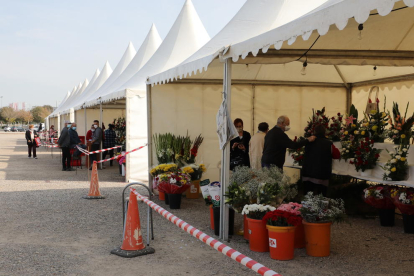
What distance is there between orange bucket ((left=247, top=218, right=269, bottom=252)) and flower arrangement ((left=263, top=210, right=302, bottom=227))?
0.26 m

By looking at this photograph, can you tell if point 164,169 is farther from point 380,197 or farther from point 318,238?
point 318,238

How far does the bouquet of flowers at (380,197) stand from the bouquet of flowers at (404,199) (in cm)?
31

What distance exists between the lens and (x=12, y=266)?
5.37 m

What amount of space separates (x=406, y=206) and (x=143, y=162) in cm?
825

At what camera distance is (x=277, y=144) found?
7367mm

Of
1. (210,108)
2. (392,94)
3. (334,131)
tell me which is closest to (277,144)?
(334,131)

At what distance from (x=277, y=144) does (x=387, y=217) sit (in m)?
2.10

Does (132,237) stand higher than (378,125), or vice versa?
(378,125)

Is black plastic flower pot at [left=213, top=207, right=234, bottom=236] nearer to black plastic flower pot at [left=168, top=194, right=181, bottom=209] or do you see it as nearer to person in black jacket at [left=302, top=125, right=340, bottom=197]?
person in black jacket at [left=302, top=125, right=340, bottom=197]

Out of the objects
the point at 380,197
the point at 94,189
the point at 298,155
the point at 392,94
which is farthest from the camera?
the point at 94,189

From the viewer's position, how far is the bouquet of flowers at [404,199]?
6.54m

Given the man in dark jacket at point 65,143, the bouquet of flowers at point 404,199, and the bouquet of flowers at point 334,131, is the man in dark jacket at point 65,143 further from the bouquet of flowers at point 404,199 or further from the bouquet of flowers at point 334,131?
the bouquet of flowers at point 404,199

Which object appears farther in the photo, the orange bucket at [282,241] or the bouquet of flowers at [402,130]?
the bouquet of flowers at [402,130]

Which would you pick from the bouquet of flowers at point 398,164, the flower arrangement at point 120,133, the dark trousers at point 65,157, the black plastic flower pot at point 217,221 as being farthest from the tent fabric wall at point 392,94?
the dark trousers at point 65,157
